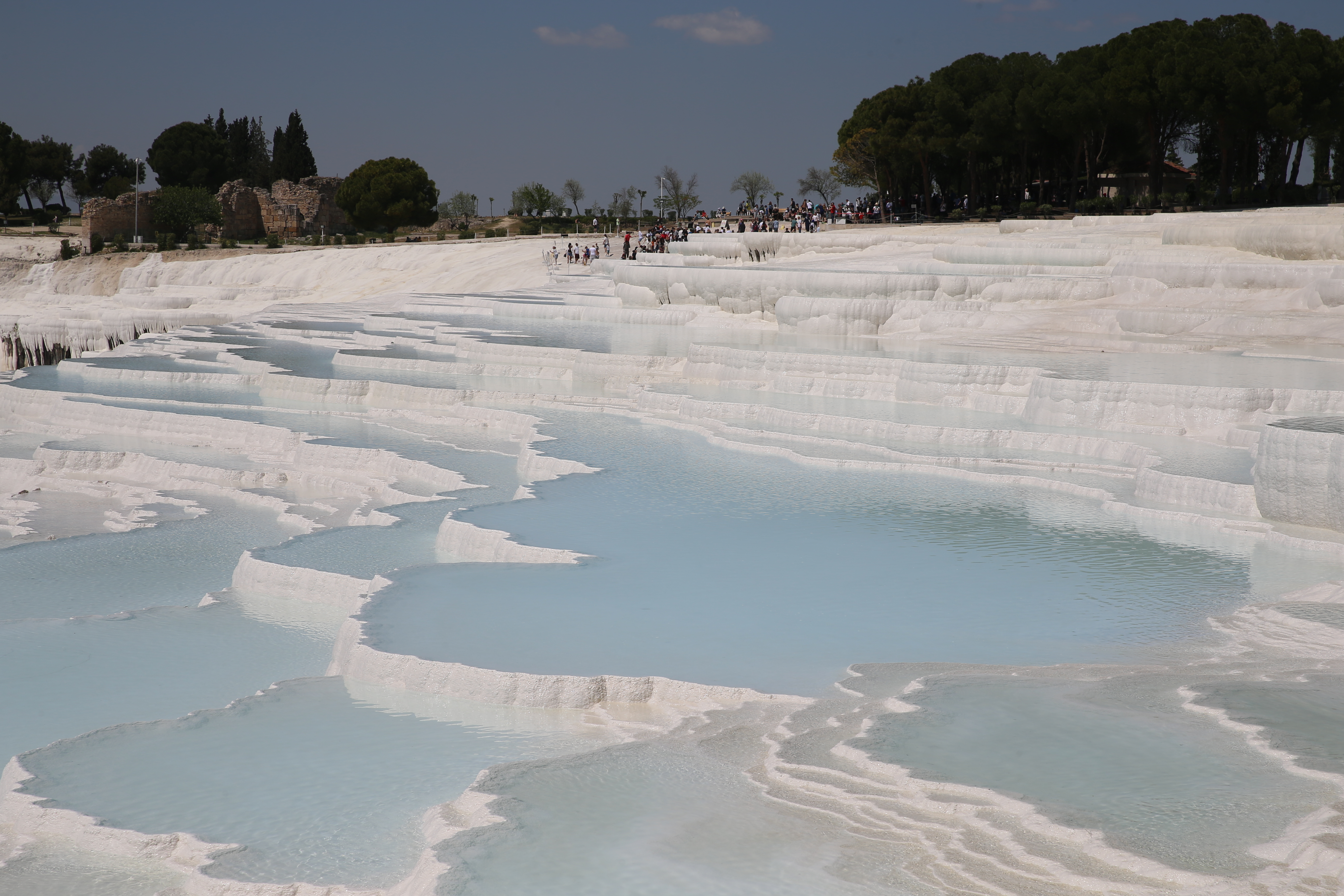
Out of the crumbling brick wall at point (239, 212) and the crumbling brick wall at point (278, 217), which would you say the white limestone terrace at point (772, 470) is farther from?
the crumbling brick wall at point (278, 217)

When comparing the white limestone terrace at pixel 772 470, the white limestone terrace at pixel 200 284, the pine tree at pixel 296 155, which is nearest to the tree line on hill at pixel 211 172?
the pine tree at pixel 296 155

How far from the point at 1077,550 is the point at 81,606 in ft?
16.6

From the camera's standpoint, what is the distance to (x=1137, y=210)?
28.0m

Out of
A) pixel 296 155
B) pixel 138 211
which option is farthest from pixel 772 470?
pixel 296 155

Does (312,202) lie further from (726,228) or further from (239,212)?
(726,228)

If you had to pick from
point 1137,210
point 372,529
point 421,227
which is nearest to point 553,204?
point 421,227

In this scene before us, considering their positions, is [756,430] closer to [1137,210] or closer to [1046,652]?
[1046,652]

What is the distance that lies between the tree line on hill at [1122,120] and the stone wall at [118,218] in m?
24.5

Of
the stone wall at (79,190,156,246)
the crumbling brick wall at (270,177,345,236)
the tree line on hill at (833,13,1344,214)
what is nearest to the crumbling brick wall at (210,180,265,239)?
the crumbling brick wall at (270,177,345,236)

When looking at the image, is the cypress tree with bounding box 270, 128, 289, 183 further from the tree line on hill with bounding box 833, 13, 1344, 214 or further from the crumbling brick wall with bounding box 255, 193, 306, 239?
the tree line on hill with bounding box 833, 13, 1344, 214

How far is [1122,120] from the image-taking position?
102 ft

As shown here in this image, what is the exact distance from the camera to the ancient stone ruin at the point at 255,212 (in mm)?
42062

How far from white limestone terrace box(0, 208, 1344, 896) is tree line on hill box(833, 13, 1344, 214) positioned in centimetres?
904

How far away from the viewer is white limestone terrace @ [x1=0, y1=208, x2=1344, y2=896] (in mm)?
3203
